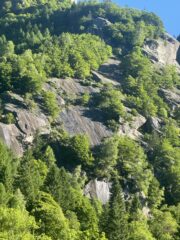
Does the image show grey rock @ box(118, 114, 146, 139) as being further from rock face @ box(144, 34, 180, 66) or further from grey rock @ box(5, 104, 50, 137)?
rock face @ box(144, 34, 180, 66)

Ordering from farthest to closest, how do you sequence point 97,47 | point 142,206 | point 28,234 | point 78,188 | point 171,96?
point 97,47
point 171,96
point 142,206
point 78,188
point 28,234

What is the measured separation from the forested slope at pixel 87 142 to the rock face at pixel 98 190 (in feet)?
0.75

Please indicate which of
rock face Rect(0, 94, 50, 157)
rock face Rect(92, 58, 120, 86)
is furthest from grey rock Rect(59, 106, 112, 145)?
rock face Rect(92, 58, 120, 86)

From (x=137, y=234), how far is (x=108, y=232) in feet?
15.9

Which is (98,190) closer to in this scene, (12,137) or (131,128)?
(12,137)

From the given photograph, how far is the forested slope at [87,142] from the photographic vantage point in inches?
3014

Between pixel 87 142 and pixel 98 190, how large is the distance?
522 inches

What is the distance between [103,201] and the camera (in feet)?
340

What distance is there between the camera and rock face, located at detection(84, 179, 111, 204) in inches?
4006

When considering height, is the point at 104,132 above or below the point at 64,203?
below

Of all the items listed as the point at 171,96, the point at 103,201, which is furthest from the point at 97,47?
the point at 103,201

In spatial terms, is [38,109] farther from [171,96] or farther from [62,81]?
[171,96]

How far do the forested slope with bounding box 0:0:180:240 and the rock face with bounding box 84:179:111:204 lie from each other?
228mm

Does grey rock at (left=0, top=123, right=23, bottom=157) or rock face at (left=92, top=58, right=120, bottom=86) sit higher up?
grey rock at (left=0, top=123, right=23, bottom=157)
